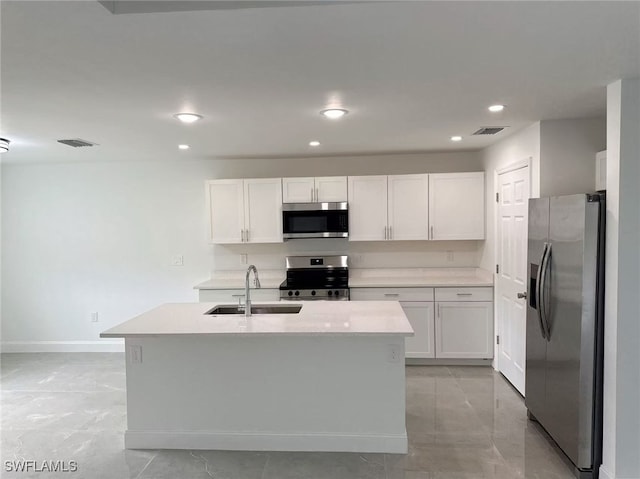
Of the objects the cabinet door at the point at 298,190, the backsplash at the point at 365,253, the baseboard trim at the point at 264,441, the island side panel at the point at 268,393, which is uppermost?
the cabinet door at the point at 298,190

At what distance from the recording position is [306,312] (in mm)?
3174

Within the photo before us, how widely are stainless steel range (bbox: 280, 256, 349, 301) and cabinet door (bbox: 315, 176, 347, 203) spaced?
0.72m

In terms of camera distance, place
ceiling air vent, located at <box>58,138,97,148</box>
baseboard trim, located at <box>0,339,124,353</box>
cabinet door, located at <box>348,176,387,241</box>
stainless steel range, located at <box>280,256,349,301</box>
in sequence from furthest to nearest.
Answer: baseboard trim, located at <box>0,339,124,353</box>
cabinet door, located at <box>348,176,387,241</box>
stainless steel range, located at <box>280,256,349,301</box>
ceiling air vent, located at <box>58,138,97,148</box>

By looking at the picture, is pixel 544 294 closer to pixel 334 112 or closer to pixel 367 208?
pixel 334 112

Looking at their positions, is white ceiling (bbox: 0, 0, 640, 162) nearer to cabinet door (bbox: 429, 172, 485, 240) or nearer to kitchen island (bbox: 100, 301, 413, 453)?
cabinet door (bbox: 429, 172, 485, 240)

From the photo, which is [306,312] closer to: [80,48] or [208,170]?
[80,48]

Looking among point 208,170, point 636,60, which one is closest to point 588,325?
point 636,60

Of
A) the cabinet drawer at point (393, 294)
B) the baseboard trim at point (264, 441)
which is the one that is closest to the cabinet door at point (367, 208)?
the cabinet drawer at point (393, 294)

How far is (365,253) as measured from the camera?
16.9 feet

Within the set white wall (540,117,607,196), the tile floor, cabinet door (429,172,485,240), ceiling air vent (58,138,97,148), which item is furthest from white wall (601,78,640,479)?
ceiling air vent (58,138,97,148)

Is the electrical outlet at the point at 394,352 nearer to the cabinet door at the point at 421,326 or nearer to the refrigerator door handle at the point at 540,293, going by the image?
the refrigerator door handle at the point at 540,293

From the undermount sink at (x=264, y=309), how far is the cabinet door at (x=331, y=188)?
5.53 ft

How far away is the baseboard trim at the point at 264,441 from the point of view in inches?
115

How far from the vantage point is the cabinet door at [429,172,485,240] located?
470cm
